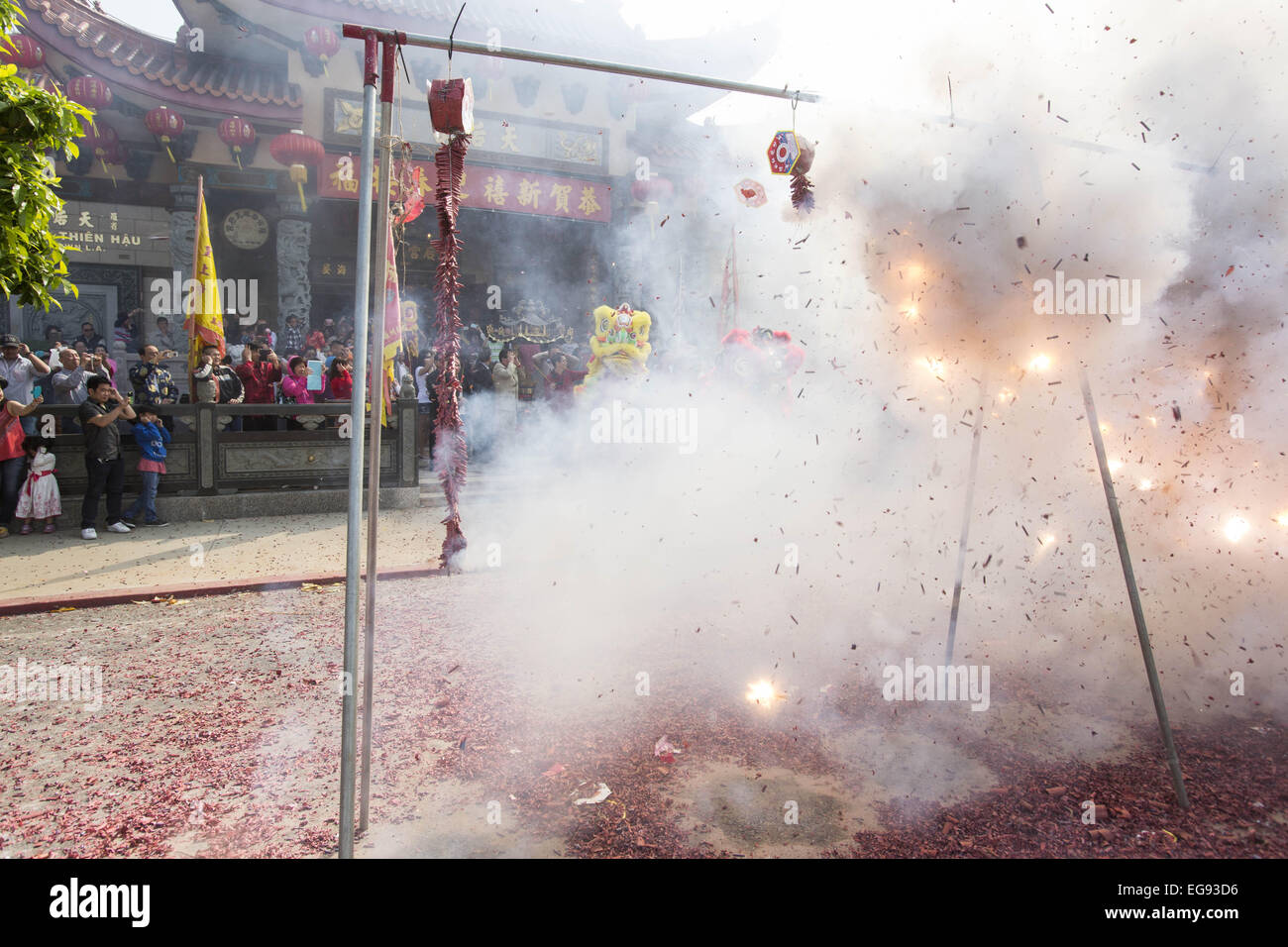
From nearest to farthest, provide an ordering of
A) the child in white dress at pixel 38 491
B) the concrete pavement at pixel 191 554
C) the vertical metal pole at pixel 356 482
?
the vertical metal pole at pixel 356 482 → the concrete pavement at pixel 191 554 → the child in white dress at pixel 38 491

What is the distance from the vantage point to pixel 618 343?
9.87m

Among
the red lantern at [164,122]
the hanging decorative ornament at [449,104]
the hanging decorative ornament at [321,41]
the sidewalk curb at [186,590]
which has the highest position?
the hanging decorative ornament at [321,41]

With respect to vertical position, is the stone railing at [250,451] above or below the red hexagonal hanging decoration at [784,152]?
below

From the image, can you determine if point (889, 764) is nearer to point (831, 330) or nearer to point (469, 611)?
point (469, 611)

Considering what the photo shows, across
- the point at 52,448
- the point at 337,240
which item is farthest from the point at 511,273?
the point at 52,448

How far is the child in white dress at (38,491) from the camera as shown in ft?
24.2

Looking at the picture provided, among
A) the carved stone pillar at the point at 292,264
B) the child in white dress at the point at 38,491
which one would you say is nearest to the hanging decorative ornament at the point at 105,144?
the carved stone pillar at the point at 292,264

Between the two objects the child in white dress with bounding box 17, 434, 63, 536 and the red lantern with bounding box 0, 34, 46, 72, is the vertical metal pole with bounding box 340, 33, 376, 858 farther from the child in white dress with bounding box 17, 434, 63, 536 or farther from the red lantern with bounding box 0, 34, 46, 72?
the red lantern with bounding box 0, 34, 46, 72

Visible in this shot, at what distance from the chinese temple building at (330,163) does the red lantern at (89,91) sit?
0.03 metres

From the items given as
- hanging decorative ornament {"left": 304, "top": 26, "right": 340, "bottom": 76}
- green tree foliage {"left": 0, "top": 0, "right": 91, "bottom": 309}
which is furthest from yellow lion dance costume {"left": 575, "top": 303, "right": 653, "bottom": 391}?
hanging decorative ornament {"left": 304, "top": 26, "right": 340, "bottom": 76}

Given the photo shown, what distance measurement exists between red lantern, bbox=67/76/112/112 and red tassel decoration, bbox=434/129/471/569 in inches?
482

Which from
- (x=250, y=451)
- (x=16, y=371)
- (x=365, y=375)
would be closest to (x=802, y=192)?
(x=365, y=375)

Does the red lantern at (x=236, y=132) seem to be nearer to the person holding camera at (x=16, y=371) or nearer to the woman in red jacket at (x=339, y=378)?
the woman in red jacket at (x=339, y=378)

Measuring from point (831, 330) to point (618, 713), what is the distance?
4090 mm
